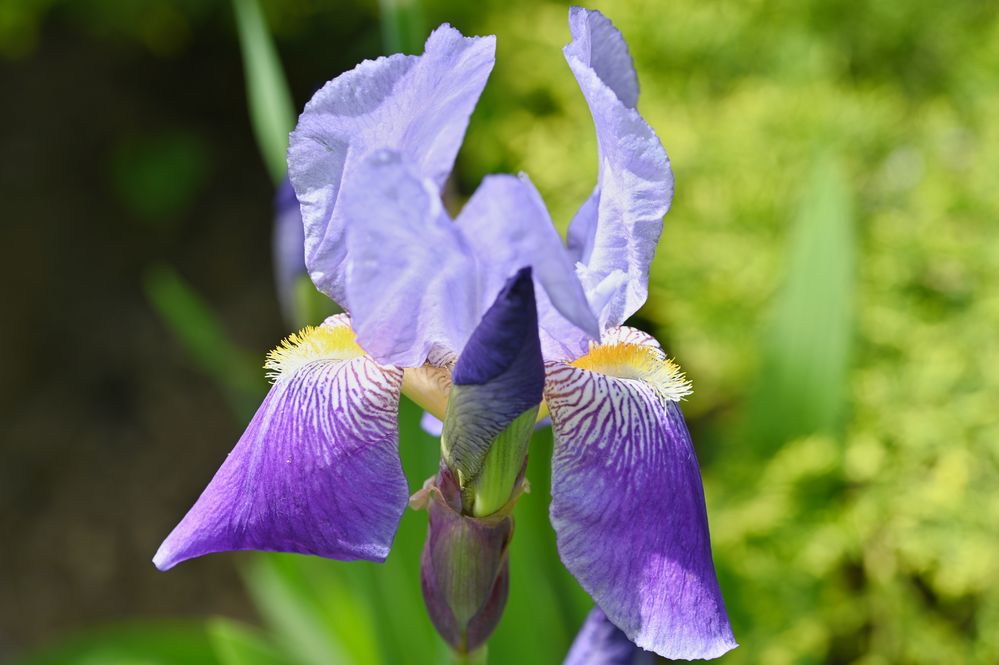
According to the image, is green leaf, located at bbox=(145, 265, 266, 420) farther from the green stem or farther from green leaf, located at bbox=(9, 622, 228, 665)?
the green stem

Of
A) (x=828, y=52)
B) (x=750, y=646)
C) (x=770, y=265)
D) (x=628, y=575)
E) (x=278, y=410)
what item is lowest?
(x=750, y=646)

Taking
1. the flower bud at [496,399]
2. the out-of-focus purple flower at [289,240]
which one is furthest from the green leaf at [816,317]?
the flower bud at [496,399]

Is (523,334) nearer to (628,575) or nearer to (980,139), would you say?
(628,575)

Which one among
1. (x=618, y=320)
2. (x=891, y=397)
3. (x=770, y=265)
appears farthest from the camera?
(x=770, y=265)

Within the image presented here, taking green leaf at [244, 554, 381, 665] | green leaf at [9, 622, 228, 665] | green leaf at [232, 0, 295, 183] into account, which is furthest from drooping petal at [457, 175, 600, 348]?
green leaf at [9, 622, 228, 665]

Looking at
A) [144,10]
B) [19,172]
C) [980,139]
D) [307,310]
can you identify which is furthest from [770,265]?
[19,172]

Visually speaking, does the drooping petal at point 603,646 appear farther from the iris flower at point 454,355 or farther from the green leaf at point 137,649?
the green leaf at point 137,649
